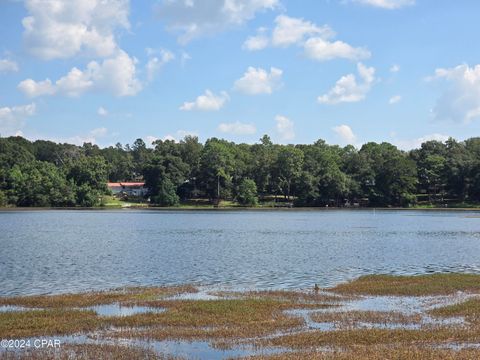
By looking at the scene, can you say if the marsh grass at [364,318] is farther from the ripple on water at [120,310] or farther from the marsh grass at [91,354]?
the marsh grass at [91,354]

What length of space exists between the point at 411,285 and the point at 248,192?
151686 millimetres

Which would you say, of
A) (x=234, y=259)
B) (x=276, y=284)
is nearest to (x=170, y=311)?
(x=276, y=284)

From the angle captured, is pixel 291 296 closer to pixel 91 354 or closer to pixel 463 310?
pixel 463 310

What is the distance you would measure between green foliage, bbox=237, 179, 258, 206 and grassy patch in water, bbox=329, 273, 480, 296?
146540 millimetres

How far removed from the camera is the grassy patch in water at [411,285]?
106 feet

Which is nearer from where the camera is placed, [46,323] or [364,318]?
[46,323]

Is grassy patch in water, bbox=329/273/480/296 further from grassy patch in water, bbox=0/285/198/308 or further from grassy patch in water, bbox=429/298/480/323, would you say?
grassy patch in water, bbox=0/285/198/308

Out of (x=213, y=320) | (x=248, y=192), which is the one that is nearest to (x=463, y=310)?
(x=213, y=320)

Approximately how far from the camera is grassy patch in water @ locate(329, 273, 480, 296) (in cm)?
3238

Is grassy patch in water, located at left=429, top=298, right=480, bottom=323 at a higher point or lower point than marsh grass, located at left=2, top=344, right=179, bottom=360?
lower

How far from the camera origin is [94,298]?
2992 centimetres

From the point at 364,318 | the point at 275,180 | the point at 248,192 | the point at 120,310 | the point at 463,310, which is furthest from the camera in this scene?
the point at 275,180

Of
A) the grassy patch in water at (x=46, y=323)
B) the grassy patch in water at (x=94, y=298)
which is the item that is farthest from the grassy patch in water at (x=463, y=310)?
the grassy patch in water at (x=46, y=323)

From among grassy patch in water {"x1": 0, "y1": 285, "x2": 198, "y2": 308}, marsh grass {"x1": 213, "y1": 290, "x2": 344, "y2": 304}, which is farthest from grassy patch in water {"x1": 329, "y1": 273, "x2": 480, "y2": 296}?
grassy patch in water {"x1": 0, "y1": 285, "x2": 198, "y2": 308}
